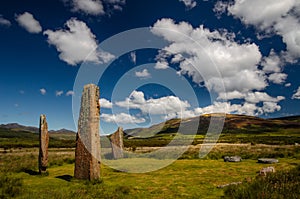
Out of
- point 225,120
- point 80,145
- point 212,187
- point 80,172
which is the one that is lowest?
point 212,187

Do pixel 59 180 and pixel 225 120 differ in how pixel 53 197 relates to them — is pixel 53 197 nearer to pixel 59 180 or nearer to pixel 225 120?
pixel 59 180

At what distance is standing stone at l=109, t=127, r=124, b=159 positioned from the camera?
70.5 ft

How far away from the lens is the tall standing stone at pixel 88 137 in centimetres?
1139

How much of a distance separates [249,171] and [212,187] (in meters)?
4.43

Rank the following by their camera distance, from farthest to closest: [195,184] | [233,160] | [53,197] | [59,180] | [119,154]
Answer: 1. [119,154]
2. [233,160]
3. [59,180]
4. [195,184]
5. [53,197]

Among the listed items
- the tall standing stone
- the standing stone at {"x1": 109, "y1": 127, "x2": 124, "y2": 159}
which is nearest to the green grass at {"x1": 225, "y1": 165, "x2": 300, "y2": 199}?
the tall standing stone

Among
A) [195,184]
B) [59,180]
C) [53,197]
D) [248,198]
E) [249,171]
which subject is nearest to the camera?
[248,198]

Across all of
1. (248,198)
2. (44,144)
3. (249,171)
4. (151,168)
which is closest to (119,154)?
(151,168)

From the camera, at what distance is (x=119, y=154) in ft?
71.1

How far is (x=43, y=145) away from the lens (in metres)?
14.1

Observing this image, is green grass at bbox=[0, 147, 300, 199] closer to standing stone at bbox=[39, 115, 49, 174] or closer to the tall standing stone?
the tall standing stone

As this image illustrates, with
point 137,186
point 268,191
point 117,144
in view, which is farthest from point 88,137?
point 117,144

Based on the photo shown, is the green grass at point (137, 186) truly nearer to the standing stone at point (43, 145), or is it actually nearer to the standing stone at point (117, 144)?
the standing stone at point (43, 145)

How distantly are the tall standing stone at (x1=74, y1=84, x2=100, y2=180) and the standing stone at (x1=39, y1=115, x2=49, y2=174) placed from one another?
297 centimetres
